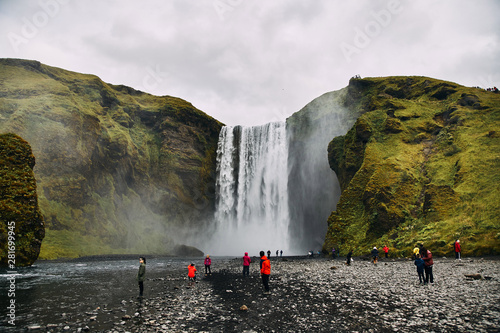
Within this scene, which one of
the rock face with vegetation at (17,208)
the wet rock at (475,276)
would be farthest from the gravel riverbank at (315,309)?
the rock face with vegetation at (17,208)

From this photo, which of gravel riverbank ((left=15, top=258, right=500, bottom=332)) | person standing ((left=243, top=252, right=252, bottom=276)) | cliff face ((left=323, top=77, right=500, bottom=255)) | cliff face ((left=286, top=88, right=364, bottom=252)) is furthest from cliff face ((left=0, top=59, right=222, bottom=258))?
cliff face ((left=323, top=77, right=500, bottom=255))

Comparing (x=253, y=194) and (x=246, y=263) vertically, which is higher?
(x=253, y=194)

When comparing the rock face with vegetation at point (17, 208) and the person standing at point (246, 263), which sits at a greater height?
the rock face with vegetation at point (17, 208)

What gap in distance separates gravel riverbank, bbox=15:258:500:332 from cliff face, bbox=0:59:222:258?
40.2m

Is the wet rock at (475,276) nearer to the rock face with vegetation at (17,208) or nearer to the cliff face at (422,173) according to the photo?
the cliff face at (422,173)

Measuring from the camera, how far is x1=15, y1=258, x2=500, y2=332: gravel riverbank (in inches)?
369

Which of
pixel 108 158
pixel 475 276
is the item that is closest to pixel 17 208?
pixel 475 276

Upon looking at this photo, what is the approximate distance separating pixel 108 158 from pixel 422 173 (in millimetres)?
63520

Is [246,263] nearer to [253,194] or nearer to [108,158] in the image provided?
[253,194]

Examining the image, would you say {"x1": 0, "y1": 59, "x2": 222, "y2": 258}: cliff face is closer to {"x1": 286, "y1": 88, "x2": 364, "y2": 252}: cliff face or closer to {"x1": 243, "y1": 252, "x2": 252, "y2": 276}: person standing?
{"x1": 286, "y1": 88, "x2": 364, "y2": 252}: cliff face

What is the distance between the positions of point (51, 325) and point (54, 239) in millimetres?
45482

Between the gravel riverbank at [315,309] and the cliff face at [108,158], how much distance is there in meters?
40.2

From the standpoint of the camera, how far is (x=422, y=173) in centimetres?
3950

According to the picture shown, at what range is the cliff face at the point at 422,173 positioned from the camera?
29.9 m
